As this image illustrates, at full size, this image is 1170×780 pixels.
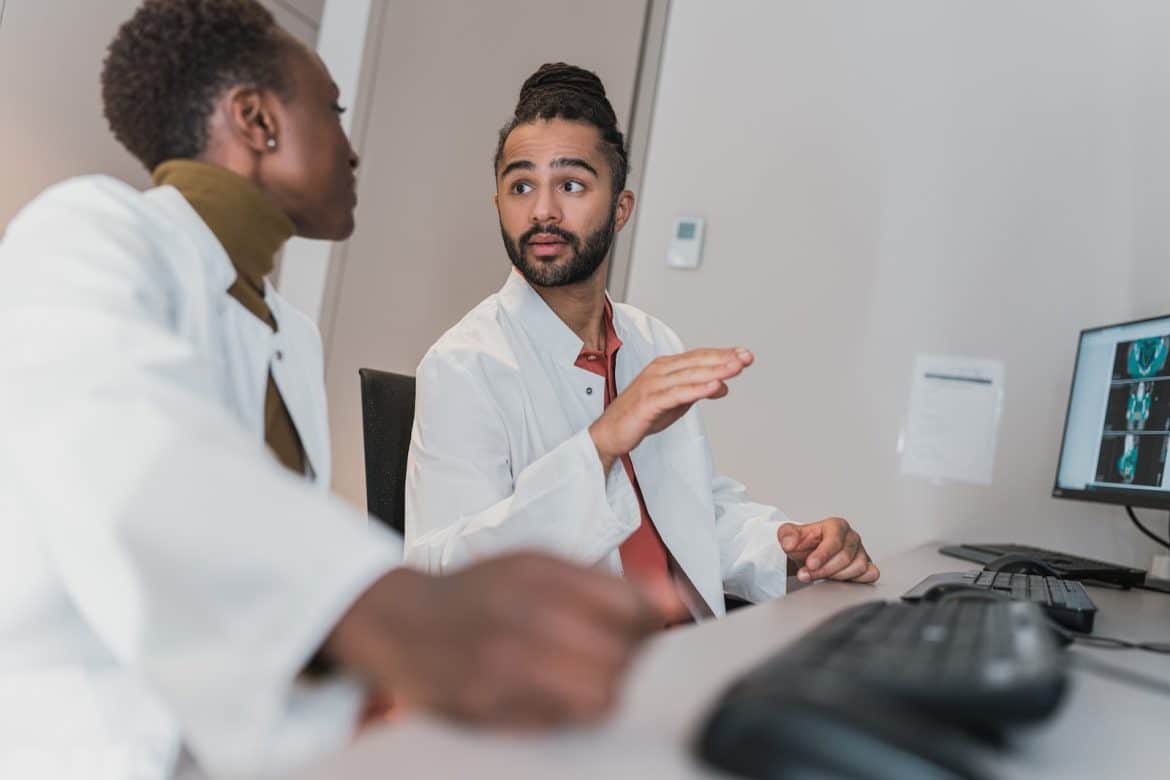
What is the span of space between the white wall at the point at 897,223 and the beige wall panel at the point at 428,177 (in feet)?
1.16

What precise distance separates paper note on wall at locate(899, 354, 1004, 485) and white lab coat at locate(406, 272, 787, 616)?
25.8 inches

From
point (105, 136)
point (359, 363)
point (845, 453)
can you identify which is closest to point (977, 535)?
point (845, 453)

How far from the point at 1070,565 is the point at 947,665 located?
4.13ft

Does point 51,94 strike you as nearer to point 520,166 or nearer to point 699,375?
point 520,166

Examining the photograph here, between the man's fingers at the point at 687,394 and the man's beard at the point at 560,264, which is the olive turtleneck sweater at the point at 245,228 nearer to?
the man's fingers at the point at 687,394

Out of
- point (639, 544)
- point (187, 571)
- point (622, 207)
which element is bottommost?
point (639, 544)

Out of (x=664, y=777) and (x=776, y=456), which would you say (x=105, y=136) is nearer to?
(x=776, y=456)

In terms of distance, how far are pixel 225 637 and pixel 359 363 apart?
2.10 metres

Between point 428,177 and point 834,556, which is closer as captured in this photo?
point 834,556

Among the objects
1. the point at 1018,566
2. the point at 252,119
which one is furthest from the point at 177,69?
the point at 1018,566

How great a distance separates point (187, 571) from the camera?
450 millimetres

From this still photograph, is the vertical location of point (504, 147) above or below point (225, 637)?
above

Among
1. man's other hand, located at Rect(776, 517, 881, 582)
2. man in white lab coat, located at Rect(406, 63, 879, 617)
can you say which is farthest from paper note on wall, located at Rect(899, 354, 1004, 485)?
man's other hand, located at Rect(776, 517, 881, 582)

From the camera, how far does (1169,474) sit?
1503 millimetres
